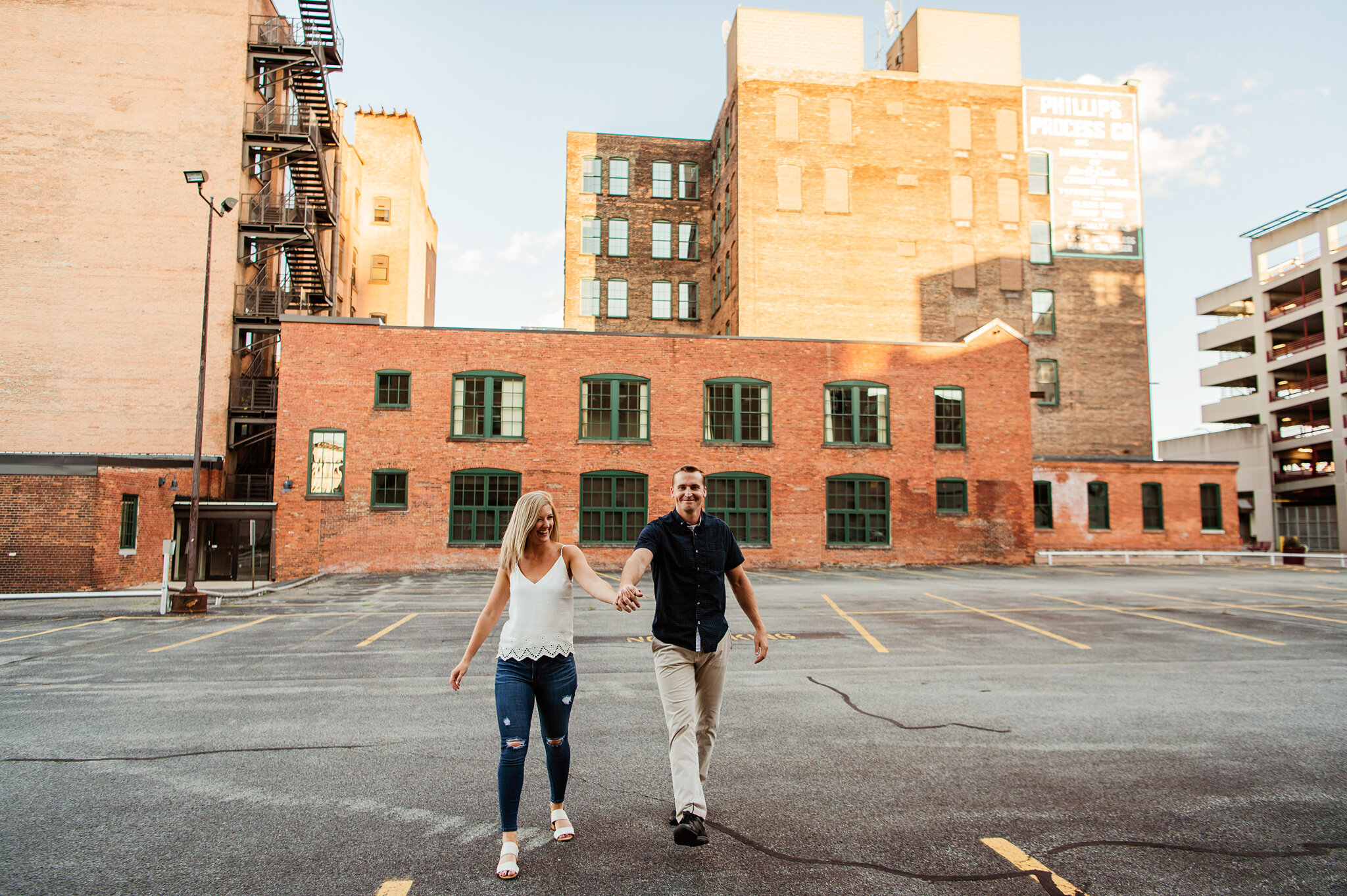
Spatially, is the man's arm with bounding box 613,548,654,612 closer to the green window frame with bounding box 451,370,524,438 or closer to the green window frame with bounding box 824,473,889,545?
the green window frame with bounding box 451,370,524,438

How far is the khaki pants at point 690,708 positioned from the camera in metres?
4.46

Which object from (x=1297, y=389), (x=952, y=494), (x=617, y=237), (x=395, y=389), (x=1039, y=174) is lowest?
(x=952, y=494)

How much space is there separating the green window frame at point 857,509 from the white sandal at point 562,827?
24.8 m

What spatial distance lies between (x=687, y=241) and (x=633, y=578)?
142 feet

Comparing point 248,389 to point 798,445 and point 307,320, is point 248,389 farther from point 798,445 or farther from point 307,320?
point 798,445

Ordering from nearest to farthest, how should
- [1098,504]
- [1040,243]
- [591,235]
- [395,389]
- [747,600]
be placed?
[747,600]
[395,389]
[1098,504]
[1040,243]
[591,235]

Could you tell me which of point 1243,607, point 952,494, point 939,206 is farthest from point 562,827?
point 939,206

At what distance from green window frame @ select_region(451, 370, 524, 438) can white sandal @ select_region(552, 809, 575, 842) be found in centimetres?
2328

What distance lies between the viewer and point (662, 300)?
149ft

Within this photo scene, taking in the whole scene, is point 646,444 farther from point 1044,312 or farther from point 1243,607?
point 1044,312

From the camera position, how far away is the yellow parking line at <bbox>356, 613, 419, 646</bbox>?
39.3 feet

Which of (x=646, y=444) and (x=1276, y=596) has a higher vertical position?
(x=646, y=444)

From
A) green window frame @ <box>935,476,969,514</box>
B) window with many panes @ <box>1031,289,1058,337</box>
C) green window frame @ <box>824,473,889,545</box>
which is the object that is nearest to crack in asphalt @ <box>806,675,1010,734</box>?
green window frame @ <box>824,473,889,545</box>

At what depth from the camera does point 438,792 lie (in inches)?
209
